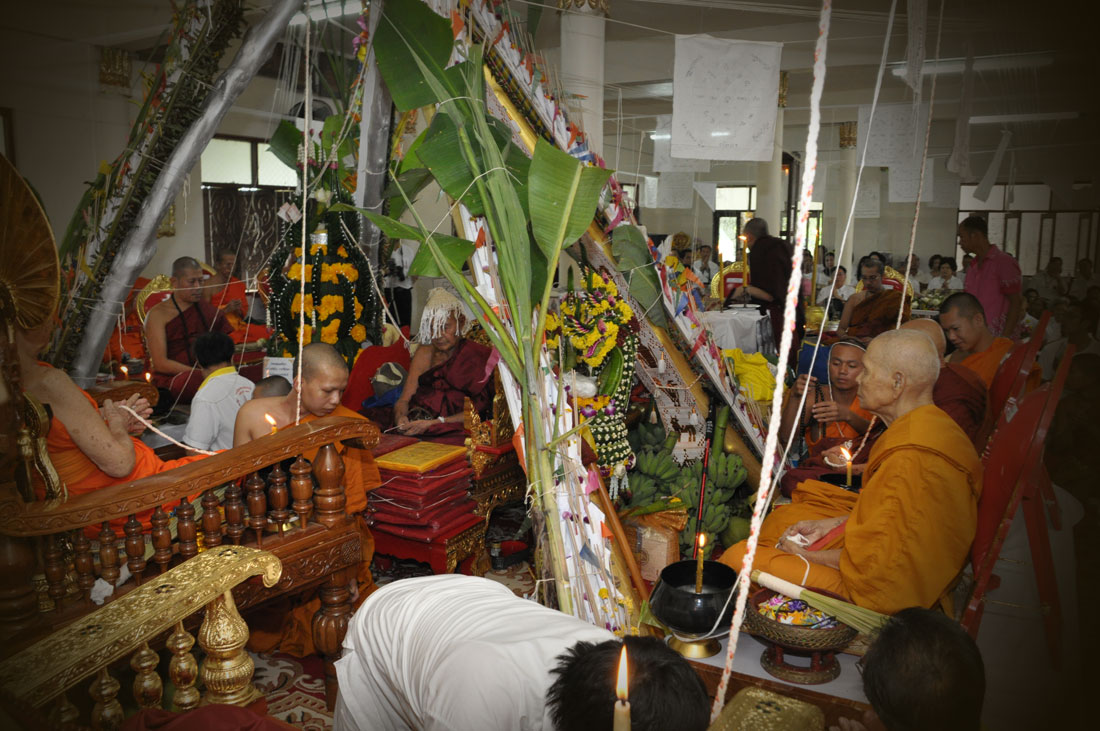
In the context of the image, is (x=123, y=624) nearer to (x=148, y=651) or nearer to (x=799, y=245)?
(x=148, y=651)

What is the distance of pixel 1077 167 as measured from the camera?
3.60 meters

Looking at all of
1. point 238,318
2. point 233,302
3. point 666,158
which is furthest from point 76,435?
point 666,158

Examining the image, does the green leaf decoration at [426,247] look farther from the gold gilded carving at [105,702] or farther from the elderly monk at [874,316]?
the elderly monk at [874,316]

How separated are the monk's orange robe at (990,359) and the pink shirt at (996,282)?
2.31m

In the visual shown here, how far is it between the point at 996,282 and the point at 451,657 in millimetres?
6390

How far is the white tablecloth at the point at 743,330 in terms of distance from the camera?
24.8ft

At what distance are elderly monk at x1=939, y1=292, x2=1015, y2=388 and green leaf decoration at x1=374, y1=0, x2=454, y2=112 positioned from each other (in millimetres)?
3199

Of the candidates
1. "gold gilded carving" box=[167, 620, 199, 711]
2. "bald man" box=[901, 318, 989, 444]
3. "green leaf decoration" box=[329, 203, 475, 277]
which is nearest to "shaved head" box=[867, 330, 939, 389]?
"bald man" box=[901, 318, 989, 444]

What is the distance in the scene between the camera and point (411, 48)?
2.80 metres

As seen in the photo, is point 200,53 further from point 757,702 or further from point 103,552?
point 757,702

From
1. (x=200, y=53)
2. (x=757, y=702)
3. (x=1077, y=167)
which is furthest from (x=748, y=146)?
(x=757, y=702)

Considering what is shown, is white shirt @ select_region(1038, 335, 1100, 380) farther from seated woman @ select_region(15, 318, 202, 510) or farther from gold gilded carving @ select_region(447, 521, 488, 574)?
seated woman @ select_region(15, 318, 202, 510)

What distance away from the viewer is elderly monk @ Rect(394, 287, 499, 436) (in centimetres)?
450

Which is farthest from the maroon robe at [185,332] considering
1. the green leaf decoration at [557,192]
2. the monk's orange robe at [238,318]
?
the green leaf decoration at [557,192]
